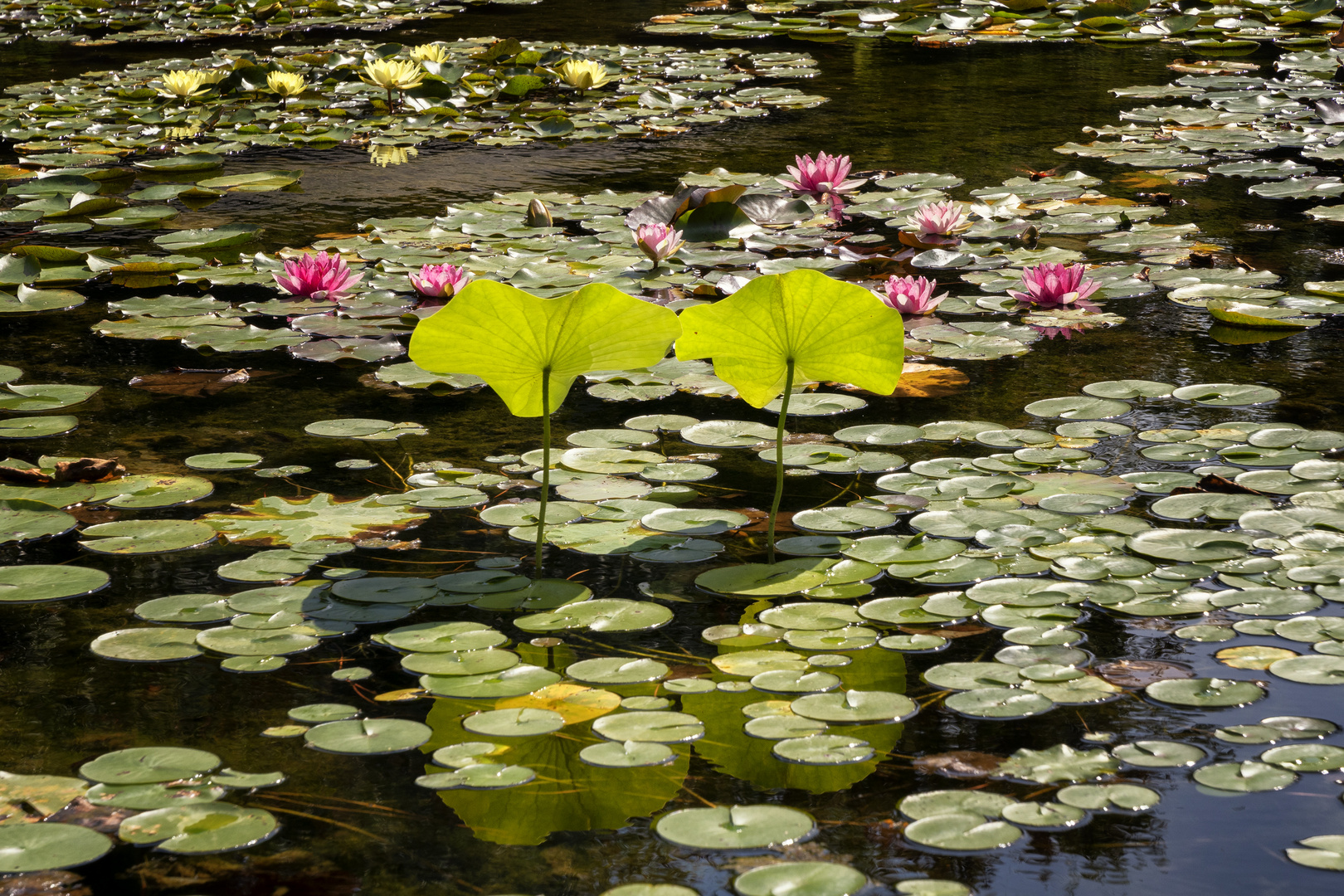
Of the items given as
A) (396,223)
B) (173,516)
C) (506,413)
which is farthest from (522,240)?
(173,516)

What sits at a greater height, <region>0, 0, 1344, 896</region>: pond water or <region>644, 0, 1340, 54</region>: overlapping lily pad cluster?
<region>644, 0, 1340, 54</region>: overlapping lily pad cluster

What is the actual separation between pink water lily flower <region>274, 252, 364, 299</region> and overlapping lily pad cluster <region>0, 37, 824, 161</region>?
79.2 inches

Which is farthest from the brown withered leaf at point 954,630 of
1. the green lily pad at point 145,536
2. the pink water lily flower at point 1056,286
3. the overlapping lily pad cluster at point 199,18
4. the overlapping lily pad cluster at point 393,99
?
the overlapping lily pad cluster at point 199,18

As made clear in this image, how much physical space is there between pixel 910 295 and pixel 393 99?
12.7ft

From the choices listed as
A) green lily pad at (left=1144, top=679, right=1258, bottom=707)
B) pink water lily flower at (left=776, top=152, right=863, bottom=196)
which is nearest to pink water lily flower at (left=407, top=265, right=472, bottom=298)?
pink water lily flower at (left=776, top=152, right=863, bottom=196)

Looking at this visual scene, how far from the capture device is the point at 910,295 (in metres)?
2.88

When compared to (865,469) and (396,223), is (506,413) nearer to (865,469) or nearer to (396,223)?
(865,469)

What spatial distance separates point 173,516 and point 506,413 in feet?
2.31

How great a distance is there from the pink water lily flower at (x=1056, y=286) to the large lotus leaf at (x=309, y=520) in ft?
5.45

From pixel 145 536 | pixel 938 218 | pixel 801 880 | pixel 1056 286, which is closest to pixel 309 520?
pixel 145 536

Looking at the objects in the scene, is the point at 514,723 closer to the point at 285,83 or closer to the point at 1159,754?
the point at 1159,754

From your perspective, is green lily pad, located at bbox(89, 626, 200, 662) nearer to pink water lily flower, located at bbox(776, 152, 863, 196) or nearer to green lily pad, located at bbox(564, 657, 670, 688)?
green lily pad, located at bbox(564, 657, 670, 688)

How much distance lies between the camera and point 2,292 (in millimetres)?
3318

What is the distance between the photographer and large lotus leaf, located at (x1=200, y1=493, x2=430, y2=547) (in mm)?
1951
